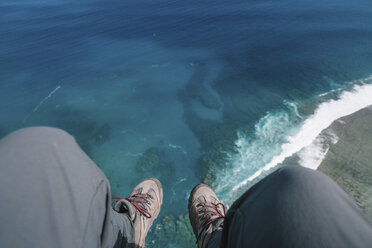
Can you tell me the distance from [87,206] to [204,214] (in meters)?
4.59

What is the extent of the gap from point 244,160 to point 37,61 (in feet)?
83.4

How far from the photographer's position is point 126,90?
1936cm

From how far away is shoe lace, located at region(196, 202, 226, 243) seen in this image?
5209 millimetres

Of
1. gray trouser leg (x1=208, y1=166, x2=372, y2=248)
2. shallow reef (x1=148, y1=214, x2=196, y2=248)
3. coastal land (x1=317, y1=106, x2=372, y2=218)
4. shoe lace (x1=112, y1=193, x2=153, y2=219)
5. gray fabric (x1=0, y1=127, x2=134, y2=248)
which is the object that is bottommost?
shallow reef (x1=148, y1=214, x2=196, y2=248)

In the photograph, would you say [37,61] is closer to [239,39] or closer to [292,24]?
[239,39]

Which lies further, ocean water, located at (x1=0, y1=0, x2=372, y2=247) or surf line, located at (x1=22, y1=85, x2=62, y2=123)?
surf line, located at (x1=22, y1=85, x2=62, y2=123)

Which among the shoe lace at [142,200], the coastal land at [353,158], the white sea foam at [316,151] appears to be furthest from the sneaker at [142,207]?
the coastal land at [353,158]

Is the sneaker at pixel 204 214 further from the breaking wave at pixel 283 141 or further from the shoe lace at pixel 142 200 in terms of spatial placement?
the breaking wave at pixel 283 141

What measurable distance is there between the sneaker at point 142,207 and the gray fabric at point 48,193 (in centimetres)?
240

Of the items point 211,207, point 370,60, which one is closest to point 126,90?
point 211,207

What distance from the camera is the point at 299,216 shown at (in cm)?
174

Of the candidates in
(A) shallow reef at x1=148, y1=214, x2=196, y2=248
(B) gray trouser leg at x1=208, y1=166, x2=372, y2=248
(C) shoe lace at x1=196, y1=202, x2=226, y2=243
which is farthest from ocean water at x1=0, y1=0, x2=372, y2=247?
(B) gray trouser leg at x1=208, y1=166, x2=372, y2=248

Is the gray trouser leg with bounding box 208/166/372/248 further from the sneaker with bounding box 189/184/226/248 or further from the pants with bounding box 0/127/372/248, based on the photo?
the sneaker with bounding box 189/184/226/248

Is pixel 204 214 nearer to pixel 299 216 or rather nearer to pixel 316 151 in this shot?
pixel 299 216
